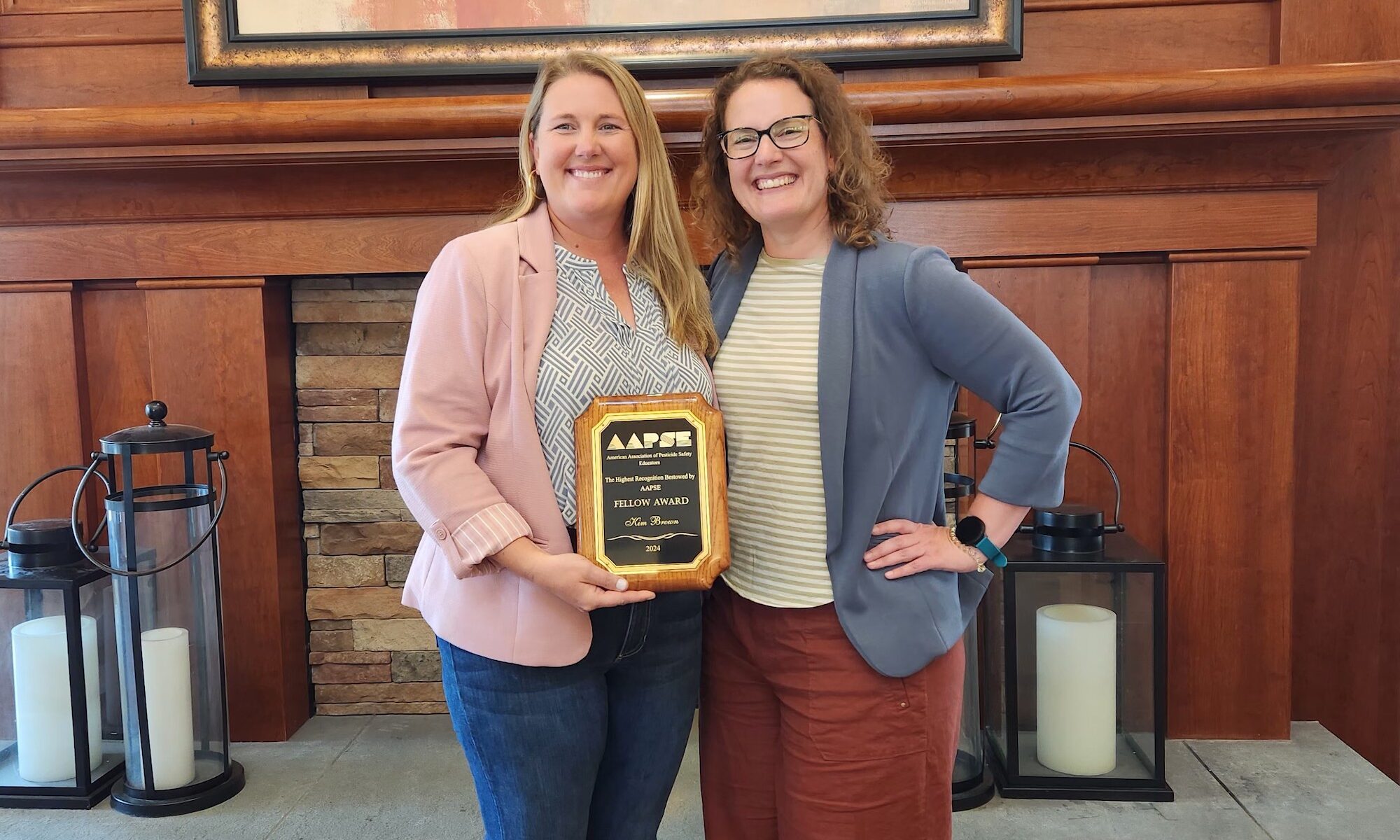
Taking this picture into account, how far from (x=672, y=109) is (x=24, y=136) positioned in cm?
123

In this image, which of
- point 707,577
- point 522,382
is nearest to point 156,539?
point 522,382

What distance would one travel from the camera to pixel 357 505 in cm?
234

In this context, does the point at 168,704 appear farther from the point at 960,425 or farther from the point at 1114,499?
the point at 1114,499

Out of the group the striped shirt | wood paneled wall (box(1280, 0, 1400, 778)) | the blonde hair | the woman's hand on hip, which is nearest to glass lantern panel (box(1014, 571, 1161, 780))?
wood paneled wall (box(1280, 0, 1400, 778))

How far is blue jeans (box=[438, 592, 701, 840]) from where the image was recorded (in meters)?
1.18

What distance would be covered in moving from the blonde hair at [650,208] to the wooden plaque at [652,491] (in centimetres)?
16

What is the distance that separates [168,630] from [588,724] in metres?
1.15

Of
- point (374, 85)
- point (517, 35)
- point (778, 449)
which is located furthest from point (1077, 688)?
point (374, 85)

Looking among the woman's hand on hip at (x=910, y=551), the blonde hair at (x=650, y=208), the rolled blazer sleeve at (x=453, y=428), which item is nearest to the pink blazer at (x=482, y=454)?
the rolled blazer sleeve at (x=453, y=428)

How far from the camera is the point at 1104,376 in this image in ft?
7.17

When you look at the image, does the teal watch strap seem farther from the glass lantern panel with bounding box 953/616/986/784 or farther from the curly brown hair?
the glass lantern panel with bounding box 953/616/986/784

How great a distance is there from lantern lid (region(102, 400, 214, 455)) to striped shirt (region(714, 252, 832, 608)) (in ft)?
3.71

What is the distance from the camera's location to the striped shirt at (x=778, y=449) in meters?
1.25

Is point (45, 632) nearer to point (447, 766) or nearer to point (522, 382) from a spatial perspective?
point (447, 766)
